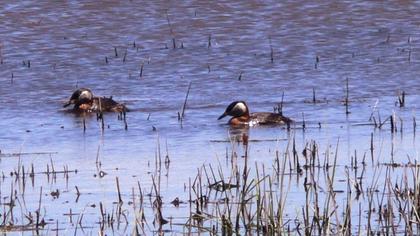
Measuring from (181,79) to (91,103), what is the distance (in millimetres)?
1898

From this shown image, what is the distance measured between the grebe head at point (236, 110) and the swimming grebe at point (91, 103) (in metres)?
1.10

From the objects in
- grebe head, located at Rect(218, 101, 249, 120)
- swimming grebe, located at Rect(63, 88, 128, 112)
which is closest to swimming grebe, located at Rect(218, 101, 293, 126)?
grebe head, located at Rect(218, 101, 249, 120)

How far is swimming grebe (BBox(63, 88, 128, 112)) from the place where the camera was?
14.0 metres

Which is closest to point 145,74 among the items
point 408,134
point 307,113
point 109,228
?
point 307,113

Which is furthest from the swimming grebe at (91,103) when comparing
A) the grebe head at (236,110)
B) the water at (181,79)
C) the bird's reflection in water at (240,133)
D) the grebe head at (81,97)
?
the bird's reflection in water at (240,133)

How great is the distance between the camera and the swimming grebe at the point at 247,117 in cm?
1322

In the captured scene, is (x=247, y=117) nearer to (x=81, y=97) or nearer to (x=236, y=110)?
(x=236, y=110)

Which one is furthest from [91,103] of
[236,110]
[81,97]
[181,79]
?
[181,79]

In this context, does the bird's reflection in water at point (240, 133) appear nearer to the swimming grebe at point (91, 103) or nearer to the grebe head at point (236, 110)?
the grebe head at point (236, 110)

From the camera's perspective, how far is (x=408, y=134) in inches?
464

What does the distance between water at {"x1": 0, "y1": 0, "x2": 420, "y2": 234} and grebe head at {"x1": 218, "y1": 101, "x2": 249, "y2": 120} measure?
0.65ft

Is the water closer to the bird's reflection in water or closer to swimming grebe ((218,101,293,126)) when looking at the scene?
the bird's reflection in water

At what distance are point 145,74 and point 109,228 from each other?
8.75m

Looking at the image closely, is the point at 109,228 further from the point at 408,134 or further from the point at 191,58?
the point at 191,58
